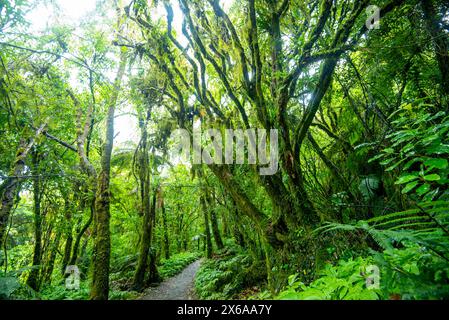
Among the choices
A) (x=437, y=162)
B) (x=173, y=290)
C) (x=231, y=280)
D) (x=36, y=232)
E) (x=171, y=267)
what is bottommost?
(x=171, y=267)

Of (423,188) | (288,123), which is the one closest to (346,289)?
(423,188)

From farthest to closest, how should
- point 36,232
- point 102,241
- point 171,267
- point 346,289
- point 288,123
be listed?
point 171,267 < point 36,232 < point 102,241 < point 288,123 < point 346,289

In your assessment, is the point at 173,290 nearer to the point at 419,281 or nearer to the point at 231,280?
the point at 231,280

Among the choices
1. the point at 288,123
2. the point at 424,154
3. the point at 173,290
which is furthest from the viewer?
the point at 173,290

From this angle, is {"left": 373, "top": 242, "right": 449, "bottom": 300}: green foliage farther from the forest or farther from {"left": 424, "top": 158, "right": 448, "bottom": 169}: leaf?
{"left": 424, "top": 158, "right": 448, "bottom": 169}: leaf

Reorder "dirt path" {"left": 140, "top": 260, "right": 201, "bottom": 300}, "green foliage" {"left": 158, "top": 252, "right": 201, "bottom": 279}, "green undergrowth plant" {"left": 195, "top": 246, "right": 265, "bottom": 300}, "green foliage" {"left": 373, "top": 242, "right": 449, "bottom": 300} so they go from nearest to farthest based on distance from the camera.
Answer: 1. "green foliage" {"left": 373, "top": 242, "right": 449, "bottom": 300}
2. "green undergrowth plant" {"left": 195, "top": 246, "right": 265, "bottom": 300}
3. "dirt path" {"left": 140, "top": 260, "right": 201, "bottom": 300}
4. "green foliage" {"left": 158, "top": 252, "right": 201, "bottom": 279}

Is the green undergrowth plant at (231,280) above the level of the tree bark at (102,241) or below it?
→ below

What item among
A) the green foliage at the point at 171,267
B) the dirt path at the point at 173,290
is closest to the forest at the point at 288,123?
the dirt path at the point at 173,290

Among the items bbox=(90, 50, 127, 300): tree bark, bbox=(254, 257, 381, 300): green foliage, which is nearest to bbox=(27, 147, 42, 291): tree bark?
bbox=(90, 50, 127, 300): tree bark

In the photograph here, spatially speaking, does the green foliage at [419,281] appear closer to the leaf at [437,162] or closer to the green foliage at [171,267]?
the leaf at [437,162]

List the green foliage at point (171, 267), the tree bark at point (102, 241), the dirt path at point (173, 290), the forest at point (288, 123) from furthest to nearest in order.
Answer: the green foliage at point (171, 267) → the dirt path at point (173, 290) → the tree bark at point (102, 241) → the forest at point (288, 123)

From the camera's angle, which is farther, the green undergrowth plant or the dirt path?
the dirt path

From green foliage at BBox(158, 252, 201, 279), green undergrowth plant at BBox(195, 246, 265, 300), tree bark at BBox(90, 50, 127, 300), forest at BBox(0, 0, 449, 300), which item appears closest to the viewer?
forest at BBox(0, 0, 449, 300)
